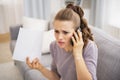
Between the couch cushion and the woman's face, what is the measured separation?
0.42 metres

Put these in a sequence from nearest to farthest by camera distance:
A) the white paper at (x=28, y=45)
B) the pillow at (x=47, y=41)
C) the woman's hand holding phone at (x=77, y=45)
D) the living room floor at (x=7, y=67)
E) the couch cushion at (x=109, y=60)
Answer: the woman's hand holding phone at (x=77, y=45), the white paper at (x=28, y=45), the couch cushion at (x=109, y=60), the pillow at (x=47, y=41), the living room floor at (x=7, y=67)

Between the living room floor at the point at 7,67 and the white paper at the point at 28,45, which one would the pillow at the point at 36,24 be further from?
the white paper at the point at 28,45

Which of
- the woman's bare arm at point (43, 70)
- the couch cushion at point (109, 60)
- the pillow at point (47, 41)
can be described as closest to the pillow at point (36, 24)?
the pillow at point (47, 41)

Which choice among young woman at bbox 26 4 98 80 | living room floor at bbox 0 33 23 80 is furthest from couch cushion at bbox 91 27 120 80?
living room floor at bbox 0 33 23 80

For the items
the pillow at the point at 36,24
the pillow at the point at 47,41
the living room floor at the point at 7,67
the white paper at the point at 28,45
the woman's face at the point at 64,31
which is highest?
the woman's face at the point at 64,31

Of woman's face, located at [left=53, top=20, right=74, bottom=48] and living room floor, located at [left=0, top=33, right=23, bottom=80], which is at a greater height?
woman's face, located at [left=53, top=20, right=74, bottom=48]

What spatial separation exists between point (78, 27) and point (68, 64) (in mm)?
230

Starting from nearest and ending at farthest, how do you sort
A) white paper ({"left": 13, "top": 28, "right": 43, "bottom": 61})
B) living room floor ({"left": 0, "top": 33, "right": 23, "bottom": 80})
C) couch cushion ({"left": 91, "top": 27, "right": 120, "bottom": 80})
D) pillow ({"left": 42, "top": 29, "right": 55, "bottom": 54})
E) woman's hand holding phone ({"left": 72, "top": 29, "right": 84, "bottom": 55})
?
woman's hand holding phone ({"left": 72, "top": 29, "right": 84, "bottom": 55})
white paper ({"left": 13, "top": 28, "right": 43, "bottom": 61})
couch cushion ({"left": 91, "top": 27, "right": 120, "bottom": 80})
pillow ({"left": 42, "top": 29, "right": 55, "bottom": 54})
living room floor ({"left": 0, "top": 33, "right": 23, "bottom": 80})

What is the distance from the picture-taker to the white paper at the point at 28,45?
3.58ft

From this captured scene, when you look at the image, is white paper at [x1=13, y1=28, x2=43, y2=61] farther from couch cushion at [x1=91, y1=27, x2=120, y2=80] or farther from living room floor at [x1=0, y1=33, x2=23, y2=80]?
living room floor at [x1=0, y1=33, x2=23, y2=80]

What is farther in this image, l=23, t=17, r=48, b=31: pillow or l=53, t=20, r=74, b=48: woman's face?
l=23, t=17, r=48, b=31: pillow

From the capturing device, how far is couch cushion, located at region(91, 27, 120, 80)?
125cm

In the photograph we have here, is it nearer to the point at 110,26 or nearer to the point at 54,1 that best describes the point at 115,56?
the point at 110,26

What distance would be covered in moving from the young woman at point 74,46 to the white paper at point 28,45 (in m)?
0.04
